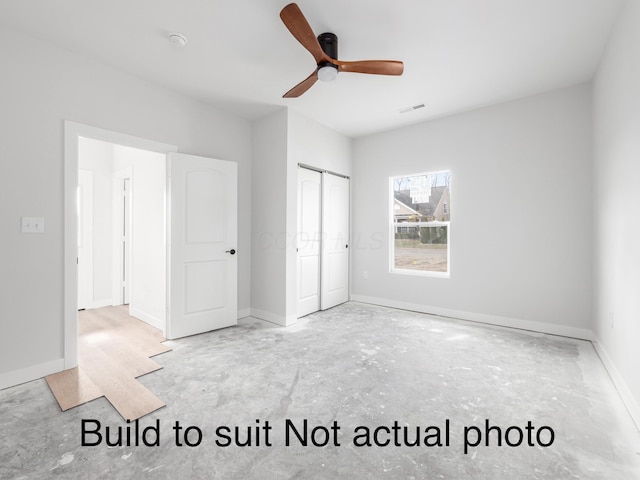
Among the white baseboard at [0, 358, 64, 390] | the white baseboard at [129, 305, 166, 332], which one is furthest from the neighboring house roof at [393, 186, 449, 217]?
the white baseboard at [0, 358, 64, 390]

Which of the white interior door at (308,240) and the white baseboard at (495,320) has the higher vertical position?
the white interior door at (308,240)

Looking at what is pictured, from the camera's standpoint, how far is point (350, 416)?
6.46 feet

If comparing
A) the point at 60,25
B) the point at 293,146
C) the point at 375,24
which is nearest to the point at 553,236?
the point at 375,24

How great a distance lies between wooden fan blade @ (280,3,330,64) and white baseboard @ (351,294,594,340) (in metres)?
3.56

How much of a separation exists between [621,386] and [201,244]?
4037 mm

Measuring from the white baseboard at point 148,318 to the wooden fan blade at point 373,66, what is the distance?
329cm

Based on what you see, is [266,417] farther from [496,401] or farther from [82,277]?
[82,277]

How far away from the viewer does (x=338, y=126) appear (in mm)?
4594

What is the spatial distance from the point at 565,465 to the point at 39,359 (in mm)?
3726

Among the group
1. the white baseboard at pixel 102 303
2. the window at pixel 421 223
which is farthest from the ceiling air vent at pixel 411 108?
the white baseboard at pixel 102 303

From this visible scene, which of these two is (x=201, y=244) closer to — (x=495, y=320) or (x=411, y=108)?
(x=411, y=108)

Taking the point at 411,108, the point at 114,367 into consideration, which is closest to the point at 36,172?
the point at 114,367

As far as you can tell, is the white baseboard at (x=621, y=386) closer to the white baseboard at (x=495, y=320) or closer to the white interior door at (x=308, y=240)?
the white baseboard at (x=495, y=320)

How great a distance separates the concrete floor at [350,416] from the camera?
1.54 metres
